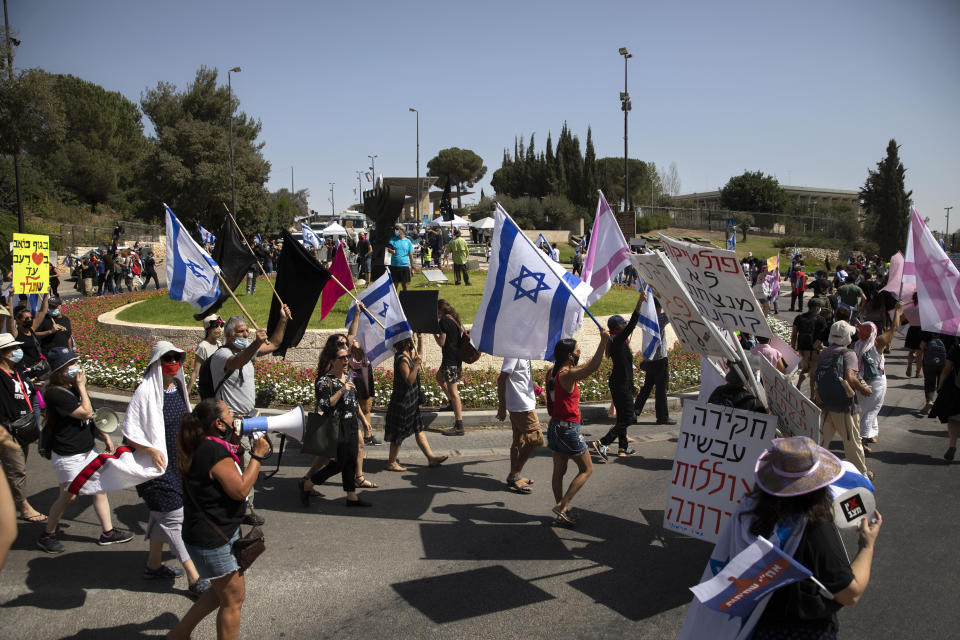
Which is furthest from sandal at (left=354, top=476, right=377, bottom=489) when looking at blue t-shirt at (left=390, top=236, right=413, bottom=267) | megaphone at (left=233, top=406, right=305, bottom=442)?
blue t-shirt at (left=390, top=236, right=413, bottom=267)

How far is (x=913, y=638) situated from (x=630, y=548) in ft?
6.50

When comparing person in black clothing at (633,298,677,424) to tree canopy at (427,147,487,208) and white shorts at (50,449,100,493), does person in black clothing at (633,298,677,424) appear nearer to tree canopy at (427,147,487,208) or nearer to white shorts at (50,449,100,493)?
white shorts at (50,449,100,493)

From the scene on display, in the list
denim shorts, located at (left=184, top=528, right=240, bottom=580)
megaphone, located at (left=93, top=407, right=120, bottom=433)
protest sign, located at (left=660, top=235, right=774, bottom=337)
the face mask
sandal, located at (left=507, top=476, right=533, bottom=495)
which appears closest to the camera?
denim shorts, located at (left=184, top=528, right=240, bottom=580)

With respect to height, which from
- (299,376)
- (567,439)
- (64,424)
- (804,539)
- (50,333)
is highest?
(50,333)

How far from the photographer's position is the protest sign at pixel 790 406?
446 cm

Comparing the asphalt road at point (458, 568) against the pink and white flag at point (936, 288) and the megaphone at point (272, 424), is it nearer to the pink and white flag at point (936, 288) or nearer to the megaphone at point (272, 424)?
the megaphone at point (272, 424)

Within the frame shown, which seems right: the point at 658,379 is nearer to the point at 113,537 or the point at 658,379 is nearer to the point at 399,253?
the point at 113,537

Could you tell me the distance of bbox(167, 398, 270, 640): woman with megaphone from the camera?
3.89m

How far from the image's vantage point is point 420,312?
888 centimetres

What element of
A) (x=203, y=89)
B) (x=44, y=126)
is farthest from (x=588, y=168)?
(x=44, y=126)

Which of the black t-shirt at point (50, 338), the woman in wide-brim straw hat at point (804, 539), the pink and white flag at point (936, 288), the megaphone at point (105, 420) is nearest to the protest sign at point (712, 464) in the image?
the woman in wide-brim straw hat at point (804, 539)

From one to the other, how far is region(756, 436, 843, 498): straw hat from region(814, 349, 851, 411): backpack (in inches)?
182

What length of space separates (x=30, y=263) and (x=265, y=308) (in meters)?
4.91

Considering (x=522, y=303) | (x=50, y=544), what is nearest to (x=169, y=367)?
(x=50, y=544)
